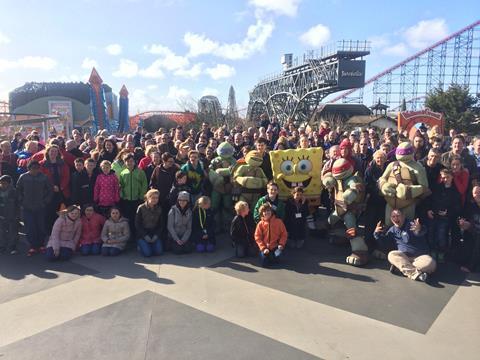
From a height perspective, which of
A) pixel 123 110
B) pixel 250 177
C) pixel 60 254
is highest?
pixel 123 110

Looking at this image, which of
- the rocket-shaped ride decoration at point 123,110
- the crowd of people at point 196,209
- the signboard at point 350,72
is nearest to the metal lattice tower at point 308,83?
the signboard at point 350,72

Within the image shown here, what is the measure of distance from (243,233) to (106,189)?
8.29 ft

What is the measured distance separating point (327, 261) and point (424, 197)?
5.63ft

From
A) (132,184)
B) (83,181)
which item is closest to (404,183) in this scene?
(132,184)

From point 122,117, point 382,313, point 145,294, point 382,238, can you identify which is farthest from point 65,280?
point 122,117

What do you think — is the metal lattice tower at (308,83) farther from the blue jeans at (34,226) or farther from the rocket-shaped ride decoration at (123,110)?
the blue jeans at (34,226)

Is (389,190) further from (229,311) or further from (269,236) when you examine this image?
(229,311)

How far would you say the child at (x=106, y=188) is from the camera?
6688mm

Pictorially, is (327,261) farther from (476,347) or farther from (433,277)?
(476,347)

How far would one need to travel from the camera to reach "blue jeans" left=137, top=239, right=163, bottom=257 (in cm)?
614

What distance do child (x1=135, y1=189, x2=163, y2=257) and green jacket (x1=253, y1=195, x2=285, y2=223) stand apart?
63.3 inches

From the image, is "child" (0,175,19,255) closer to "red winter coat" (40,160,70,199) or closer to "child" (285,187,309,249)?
"red winter coat" (40,160,70,199)

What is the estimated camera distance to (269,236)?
19.1ft

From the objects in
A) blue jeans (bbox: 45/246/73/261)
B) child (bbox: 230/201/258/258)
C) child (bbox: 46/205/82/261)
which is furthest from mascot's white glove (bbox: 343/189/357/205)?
blue jeans (bbox: 45/246/73/261)
